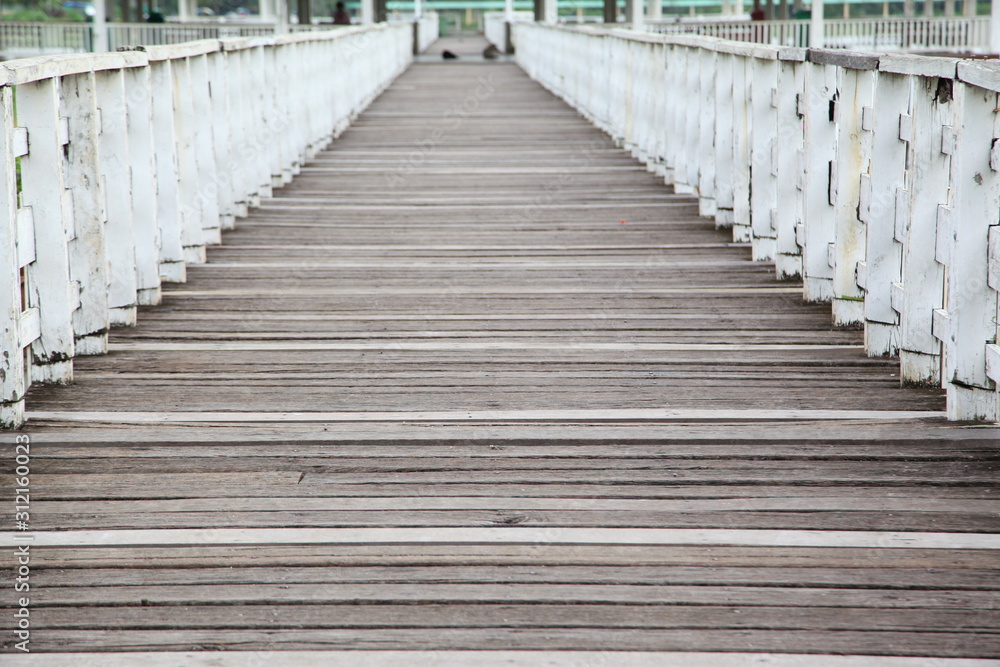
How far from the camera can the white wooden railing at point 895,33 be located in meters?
24.2

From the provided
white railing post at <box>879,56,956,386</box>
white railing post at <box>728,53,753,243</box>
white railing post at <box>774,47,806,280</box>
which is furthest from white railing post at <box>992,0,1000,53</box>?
white railing post at <box>879,56,956,386</box>

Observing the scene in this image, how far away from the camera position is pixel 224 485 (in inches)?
122

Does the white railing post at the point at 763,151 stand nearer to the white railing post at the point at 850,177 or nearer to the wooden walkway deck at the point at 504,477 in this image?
the wooden walkway deck at the point at 504,477

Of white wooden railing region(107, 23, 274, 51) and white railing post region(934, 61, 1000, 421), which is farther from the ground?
white wooden railing region(107, 23, 274, 51)

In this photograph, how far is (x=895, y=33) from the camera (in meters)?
25.2

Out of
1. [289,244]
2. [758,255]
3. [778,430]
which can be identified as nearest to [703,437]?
[778,430]

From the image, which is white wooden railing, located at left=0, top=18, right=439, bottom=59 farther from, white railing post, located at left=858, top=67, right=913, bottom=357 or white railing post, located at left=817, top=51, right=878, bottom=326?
white railing post, located at left=858, top=67, right=913, bottom=357

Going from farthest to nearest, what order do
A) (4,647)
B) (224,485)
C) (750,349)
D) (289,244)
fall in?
(289,244) → (750,349) → (224,485) → (4,647)

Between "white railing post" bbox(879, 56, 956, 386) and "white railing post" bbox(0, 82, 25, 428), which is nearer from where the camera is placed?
"white railing post" bbox(0, 82, 25, 428)

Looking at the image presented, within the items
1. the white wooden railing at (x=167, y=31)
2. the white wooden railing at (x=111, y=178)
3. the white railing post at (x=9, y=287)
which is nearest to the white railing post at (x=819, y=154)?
the white wooden railing at (x=111, y=178)

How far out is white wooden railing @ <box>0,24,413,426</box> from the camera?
3621mm

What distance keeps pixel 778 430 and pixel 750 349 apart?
0.96 metres

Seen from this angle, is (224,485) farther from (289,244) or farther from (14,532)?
(289,244)

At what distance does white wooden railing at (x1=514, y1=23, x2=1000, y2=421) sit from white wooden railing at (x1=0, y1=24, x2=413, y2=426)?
2705 millimetres
